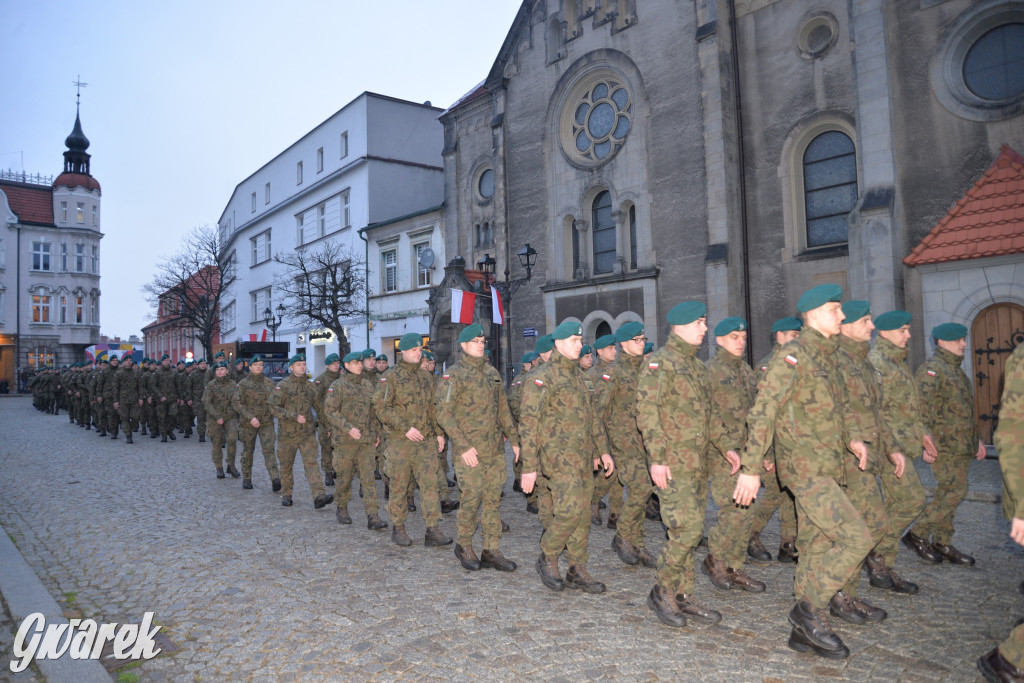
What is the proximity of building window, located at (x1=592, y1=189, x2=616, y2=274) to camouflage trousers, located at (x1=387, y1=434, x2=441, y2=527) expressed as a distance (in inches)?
572

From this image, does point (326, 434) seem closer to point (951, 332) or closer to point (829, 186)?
point (951, 332)

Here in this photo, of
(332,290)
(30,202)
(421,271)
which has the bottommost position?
(332,290)

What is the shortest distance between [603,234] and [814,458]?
17517 millimetres

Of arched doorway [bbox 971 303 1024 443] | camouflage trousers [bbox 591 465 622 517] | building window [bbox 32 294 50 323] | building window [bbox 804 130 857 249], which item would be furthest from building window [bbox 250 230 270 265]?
camouflage trousers [bbox 591 465 622 517]

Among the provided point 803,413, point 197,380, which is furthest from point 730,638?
point 197,380

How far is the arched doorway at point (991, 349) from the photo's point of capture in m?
11.7

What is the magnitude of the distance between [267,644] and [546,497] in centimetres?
271

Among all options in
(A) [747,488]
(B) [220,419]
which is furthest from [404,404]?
(B) [220,419]

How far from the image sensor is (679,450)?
503cm

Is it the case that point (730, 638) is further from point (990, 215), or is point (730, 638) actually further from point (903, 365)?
point (990, 215)

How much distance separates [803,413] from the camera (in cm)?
448

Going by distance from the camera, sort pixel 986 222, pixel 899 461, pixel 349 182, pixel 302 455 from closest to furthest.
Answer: pixel 899 461 < pixel 302 455 < pixel 986 222 < pixel 349 182

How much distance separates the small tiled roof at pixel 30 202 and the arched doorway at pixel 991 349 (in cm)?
6573

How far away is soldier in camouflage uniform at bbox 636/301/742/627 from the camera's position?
4887 millimetres
